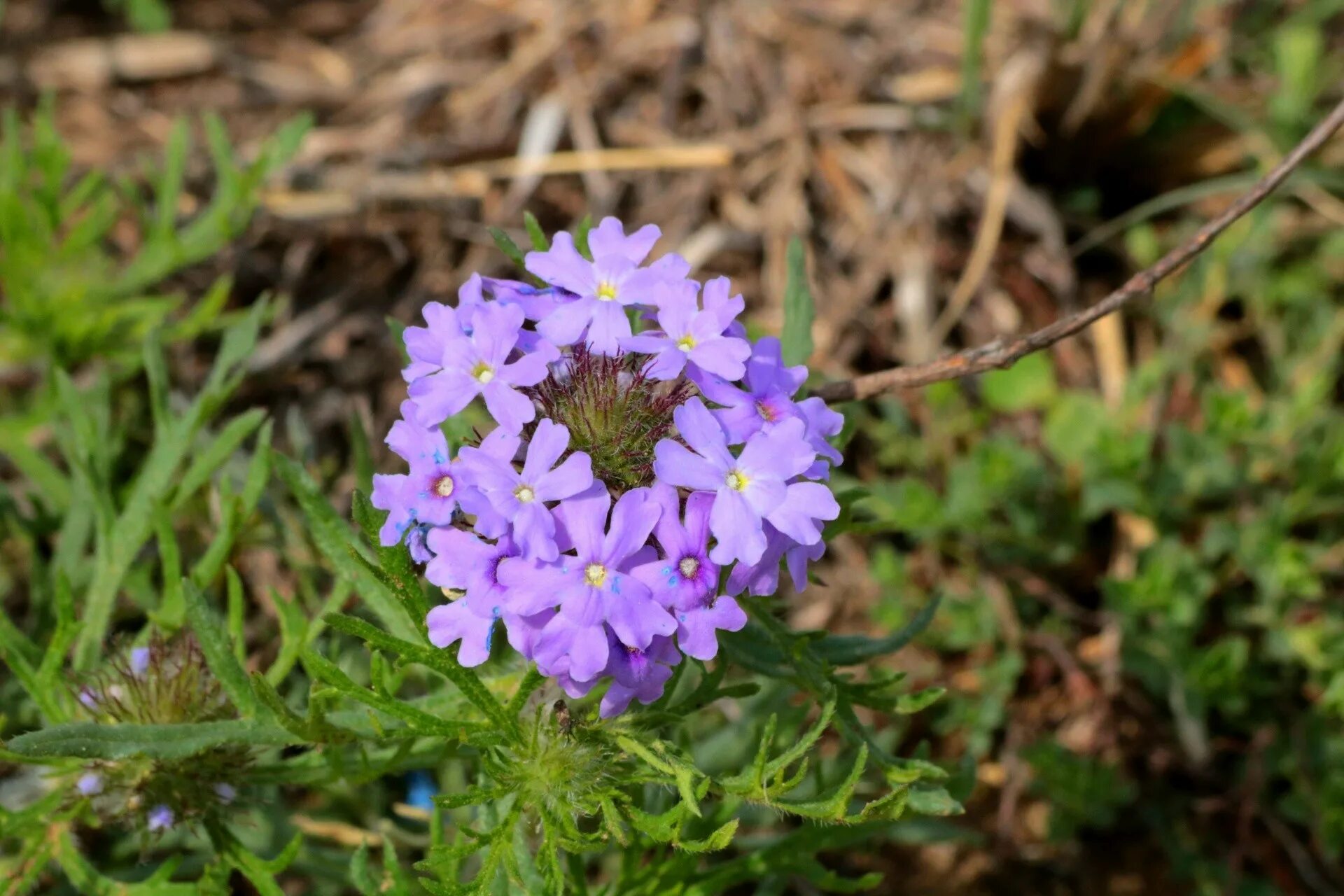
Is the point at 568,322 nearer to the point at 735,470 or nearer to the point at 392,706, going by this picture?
the point at 735,470

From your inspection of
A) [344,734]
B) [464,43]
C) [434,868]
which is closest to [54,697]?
[344,734]

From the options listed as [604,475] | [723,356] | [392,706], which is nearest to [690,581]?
[604,475]

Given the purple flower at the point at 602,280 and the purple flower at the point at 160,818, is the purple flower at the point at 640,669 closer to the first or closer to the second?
the purple flower at the point at 602,280

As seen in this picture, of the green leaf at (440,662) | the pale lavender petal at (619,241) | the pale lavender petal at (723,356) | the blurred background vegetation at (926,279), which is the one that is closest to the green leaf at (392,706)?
the green leaf at (440,662)

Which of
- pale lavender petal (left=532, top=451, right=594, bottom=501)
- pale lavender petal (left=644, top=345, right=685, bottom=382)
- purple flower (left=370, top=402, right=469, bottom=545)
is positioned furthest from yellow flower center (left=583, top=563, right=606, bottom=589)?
pale lavender petal (left=644, top=345, right=685, bottom=382)

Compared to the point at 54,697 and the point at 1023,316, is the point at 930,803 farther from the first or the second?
the point at 1023,316

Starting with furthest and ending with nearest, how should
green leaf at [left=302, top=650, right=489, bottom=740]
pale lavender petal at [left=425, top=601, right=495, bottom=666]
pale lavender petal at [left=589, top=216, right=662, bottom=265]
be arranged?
pale lavender petal at [left=589, top=216, right=662, bottom=265] < green leaf at [left=302, top=650, right=489, bottom=740] < pale lavender petal at [left=425, top=601, right=495, bottom=666]

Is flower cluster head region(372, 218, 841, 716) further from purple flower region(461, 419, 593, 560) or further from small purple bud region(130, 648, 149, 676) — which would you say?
small purple bud region(130, 648, 149, 676)
